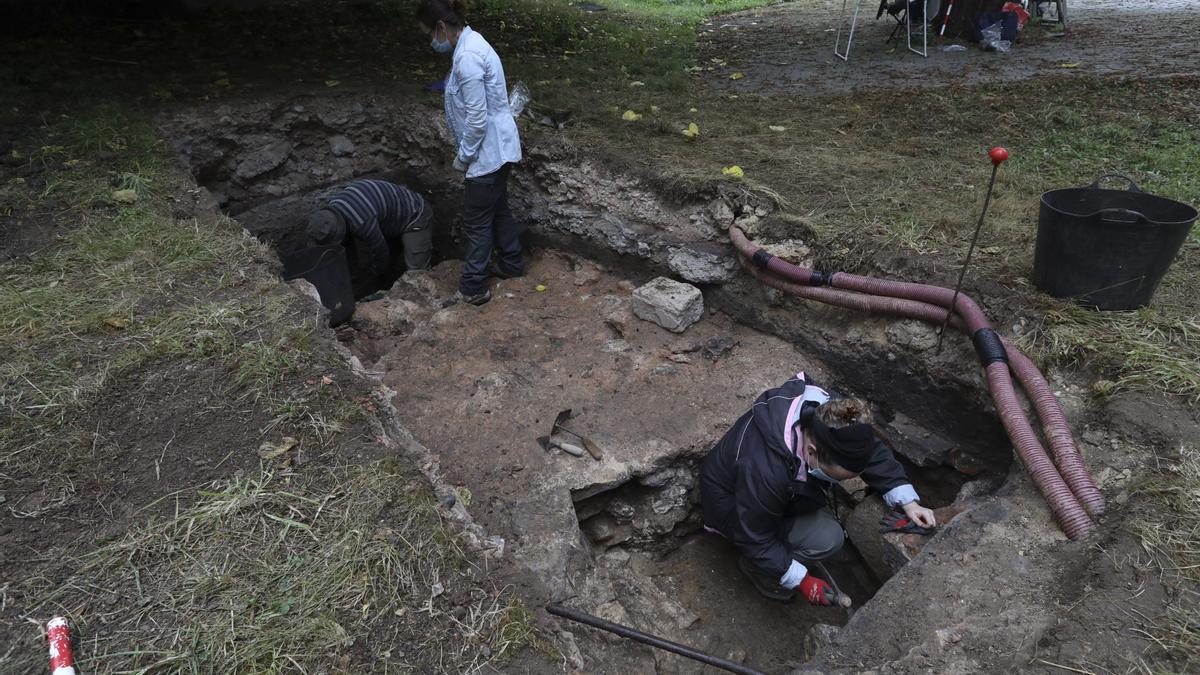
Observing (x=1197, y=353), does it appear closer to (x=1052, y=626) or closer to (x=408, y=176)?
(x=1052, y=626)

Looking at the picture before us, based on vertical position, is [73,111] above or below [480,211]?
above

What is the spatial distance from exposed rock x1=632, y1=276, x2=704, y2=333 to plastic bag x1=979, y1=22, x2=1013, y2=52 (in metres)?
6.75

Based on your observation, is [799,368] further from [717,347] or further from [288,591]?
[288,591]

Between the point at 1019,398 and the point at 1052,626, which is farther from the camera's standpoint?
the point at 1019,398

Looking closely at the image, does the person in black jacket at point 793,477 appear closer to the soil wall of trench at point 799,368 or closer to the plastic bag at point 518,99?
the soil wall of trench at point 799,368

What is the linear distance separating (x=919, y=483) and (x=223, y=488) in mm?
3741

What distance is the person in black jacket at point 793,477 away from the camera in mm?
2805

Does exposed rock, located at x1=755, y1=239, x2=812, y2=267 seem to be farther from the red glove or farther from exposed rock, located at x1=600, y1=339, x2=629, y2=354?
the red glove

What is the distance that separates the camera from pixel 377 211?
5719 millimetres

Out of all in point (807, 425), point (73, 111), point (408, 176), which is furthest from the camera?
point (408, 176)

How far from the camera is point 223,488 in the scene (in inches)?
101

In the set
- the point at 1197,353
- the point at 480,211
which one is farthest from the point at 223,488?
the point at 1197,353

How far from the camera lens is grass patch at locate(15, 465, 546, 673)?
2.09m

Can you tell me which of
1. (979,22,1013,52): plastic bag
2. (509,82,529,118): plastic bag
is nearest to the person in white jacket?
(509,82,529,118): plastic bag
